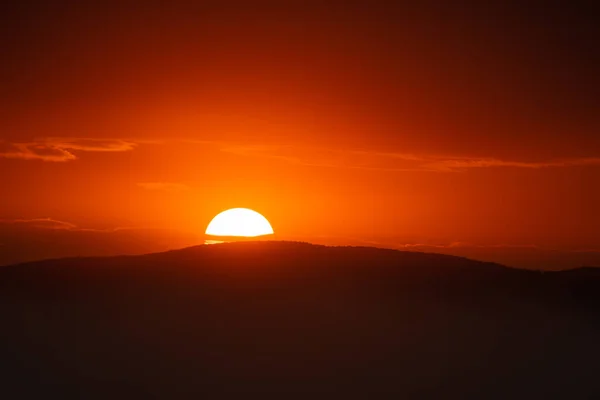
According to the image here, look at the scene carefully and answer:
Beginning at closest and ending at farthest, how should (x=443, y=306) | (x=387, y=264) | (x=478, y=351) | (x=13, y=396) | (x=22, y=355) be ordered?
(x=13, y=396) < (x=22, y=355) < (x=478, y=351) < (x=443, y=306) < (x=387, y=264)

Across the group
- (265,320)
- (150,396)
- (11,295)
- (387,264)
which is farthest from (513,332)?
(11,295)

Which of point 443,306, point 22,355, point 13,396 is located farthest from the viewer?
point 443,306

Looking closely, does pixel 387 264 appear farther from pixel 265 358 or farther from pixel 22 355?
pixel 22 355

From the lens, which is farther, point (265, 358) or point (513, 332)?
point (513, 332)

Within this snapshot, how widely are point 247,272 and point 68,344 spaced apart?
8497 mm

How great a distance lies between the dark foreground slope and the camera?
84.3ft

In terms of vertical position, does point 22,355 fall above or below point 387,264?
below

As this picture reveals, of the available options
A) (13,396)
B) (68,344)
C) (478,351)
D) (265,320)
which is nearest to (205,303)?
(265,320)

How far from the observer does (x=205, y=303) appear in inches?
1187

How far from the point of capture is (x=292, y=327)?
94.7 ft

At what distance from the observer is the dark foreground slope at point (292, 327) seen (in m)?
25.7

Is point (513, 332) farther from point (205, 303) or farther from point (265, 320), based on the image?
point (205, 303)

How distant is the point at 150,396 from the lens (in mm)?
24359

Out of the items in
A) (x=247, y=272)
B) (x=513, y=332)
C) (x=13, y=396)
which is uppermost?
(x=247, y=272)
